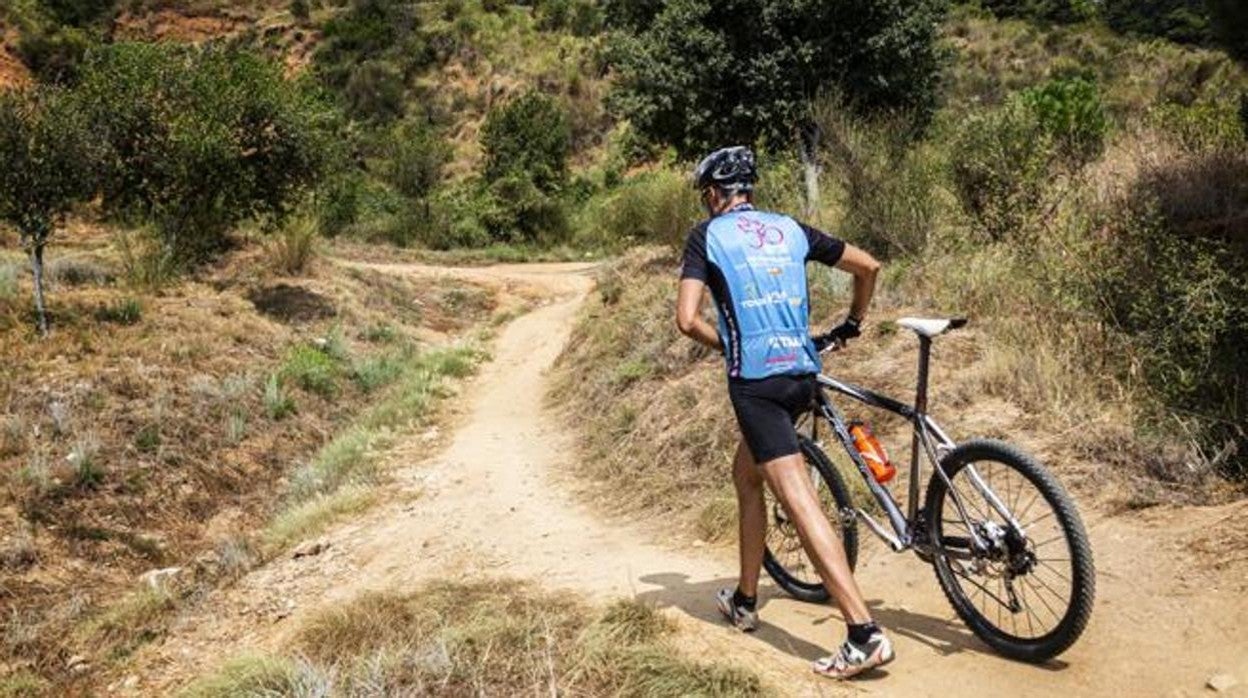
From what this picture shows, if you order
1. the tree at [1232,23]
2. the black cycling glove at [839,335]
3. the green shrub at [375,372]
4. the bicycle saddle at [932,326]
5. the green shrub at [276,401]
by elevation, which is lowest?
the green shrub at [375,372]

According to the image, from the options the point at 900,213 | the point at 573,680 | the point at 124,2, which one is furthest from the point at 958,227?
the point at 124,2

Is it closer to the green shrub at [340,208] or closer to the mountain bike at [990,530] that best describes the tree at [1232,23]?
the mountain bike at [990,530]

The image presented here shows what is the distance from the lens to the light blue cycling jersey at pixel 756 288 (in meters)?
3.82

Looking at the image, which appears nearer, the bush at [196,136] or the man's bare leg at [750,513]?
the man's bare leg at [750,513]

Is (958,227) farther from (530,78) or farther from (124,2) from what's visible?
(124,2)

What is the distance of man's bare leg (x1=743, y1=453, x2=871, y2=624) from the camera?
3670 mm

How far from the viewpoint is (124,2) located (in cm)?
4822

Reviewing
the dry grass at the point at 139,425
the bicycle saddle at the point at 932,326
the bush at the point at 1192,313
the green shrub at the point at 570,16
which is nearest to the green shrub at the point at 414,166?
the green shrub at the point at 570,16

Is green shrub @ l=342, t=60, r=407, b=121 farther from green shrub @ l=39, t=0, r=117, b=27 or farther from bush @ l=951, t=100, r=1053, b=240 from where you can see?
bush @ l=951, t=100, r=1053, b=240

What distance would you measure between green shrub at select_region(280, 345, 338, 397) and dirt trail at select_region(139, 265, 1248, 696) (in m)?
3.34

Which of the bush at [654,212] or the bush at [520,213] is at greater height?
the bush at [654,212]

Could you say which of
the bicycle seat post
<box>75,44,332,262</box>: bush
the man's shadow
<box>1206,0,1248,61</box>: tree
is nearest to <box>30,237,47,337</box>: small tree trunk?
<box>75,44,332,262</box>: bush

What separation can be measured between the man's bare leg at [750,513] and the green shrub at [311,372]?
30.3 feet

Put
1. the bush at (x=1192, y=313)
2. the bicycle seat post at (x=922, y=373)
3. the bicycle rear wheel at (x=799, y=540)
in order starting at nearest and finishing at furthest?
the bicycle seat post at (x=922, y=373)
the bicycle rear wheel at (x=799, y=540)
the bush at (x=1192, y=313)
